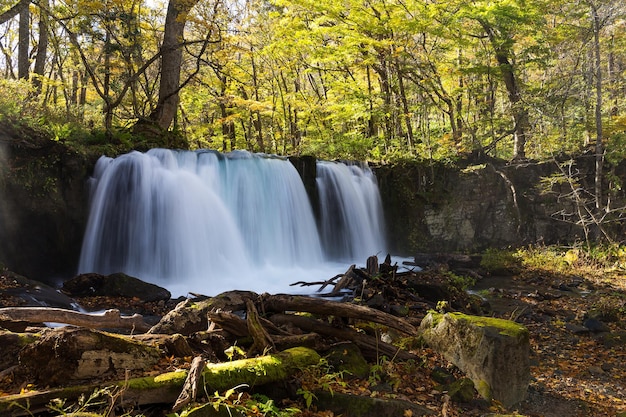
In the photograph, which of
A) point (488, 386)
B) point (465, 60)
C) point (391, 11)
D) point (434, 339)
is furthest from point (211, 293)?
point (465, 60)

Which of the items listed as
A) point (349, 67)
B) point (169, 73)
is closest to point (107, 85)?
point (169, 73)

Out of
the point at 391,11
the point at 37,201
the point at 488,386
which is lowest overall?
the point at 488,386

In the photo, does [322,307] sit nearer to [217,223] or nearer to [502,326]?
[502,326]

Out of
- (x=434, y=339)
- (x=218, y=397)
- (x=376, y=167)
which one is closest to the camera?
(x=218, y=397)

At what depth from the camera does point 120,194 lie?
36.3ft

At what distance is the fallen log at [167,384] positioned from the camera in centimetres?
231

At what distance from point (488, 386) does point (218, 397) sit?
2.62m

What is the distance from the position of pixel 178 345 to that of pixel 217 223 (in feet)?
30.8

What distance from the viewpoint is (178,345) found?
3.20 metres

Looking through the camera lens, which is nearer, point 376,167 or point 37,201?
point 37,201

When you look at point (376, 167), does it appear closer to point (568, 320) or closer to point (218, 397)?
point (568, 320)

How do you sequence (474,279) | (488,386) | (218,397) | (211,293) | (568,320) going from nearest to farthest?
(218,397) → (488,386) → (568,320) → (211,293) → (474,279)

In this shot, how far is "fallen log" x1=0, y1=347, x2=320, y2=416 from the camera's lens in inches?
91.0

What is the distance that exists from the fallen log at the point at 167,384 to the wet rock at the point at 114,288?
18.6 feet
